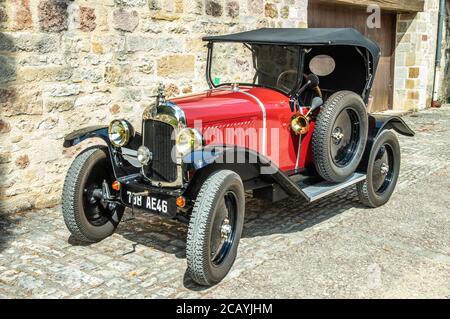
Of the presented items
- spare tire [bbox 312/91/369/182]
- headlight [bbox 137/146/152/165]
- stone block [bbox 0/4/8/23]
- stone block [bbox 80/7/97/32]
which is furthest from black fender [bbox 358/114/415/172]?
stone block [bbox 0/4/8/23]

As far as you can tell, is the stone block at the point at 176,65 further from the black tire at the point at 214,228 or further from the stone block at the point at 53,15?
the black tire at the point at 214,228

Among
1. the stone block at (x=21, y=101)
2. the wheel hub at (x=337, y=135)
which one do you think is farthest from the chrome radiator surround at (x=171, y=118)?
the stone block at (x=21, y=101)

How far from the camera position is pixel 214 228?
3.22m

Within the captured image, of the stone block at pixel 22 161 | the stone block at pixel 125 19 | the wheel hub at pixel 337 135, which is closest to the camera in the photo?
the wheel hub at pixel 337 135

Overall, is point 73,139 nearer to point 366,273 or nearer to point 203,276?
point 203,276

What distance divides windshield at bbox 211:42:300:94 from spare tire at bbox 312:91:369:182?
419 millimetres

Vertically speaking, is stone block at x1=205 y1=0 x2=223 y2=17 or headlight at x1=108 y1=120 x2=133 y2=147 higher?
stone block at x1=205 y1=0 x2=223 y2=17

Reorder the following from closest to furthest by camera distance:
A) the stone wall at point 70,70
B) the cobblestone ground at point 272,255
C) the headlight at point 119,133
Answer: the cobblestone ground at point 272,255 < the headlight at point 119,133 < the stone wall at point 70,70

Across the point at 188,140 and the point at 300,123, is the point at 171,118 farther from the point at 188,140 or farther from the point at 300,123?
the point at 300,123

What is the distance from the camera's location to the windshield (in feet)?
13.9

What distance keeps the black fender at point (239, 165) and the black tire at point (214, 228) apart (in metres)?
0.13

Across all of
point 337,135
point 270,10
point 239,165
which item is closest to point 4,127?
point 239,165

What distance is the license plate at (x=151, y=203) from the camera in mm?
3373

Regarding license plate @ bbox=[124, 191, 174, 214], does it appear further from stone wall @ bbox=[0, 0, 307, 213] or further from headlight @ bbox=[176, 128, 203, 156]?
stone wall @ bbox=[0, 0, 307, 213]
